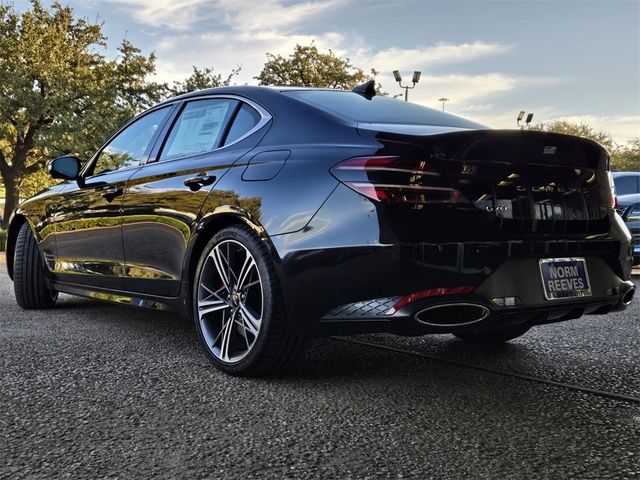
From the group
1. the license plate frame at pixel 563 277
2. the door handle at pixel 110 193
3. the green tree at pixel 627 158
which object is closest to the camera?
the license plate frame at pixel 563 277

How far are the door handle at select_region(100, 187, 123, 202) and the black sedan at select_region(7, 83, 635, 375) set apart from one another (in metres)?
0.42

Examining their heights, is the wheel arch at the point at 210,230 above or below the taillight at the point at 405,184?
below

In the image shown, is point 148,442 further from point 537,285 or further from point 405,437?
point 537,285

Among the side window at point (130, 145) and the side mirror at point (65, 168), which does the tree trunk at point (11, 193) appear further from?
the side window at point (130, 145)

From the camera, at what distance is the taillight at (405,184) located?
8.79 ft

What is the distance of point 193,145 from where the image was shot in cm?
385

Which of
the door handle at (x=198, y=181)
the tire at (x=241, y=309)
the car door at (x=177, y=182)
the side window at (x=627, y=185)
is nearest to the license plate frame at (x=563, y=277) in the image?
the tire at (x=241, y=309)

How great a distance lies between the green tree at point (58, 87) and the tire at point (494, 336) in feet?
79.0

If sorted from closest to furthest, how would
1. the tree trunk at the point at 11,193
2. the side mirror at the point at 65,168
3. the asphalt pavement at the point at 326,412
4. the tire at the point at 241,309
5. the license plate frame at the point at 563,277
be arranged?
the asphalt pavement at the point at 326,412 < the license plate frame at the point at 563,277 < the tire at the point at 241,309 < the side mirror at the point at 65,168 < the tree trunk at the point at 11,193

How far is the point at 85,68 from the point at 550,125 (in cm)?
A: 3855

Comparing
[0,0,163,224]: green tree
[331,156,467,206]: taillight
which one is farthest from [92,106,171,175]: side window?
[0,0,163,224]: green tree

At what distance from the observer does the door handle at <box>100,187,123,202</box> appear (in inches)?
167

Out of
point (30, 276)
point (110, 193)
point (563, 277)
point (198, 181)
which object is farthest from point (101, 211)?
point (563, 277)

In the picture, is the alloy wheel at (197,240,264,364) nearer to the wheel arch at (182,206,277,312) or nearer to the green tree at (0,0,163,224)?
the wheel arch at (182,206,277,312)
